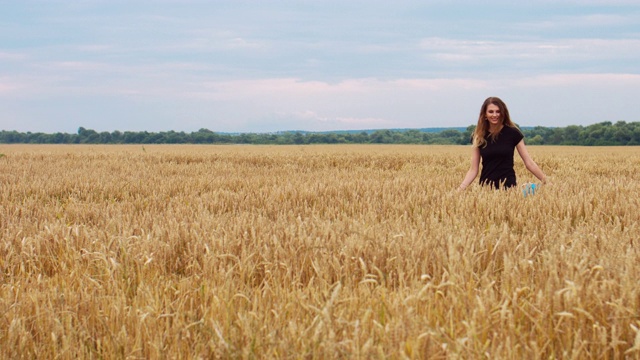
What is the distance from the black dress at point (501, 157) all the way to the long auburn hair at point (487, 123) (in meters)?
0.05

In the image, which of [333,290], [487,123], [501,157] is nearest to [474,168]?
[501,157]

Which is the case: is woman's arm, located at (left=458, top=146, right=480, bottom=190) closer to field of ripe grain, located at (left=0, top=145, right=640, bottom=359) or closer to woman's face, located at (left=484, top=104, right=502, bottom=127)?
woman's face, located at (left=484, top=104, right=502, bottom=127)

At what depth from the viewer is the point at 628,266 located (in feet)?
7.23

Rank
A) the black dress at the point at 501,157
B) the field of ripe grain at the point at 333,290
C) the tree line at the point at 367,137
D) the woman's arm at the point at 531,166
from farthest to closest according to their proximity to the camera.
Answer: the tree line at the point at 367,137 → the black dress at the point at 501,157 → the woman's arm at the point at 531,166 → the field of ripe grain at the point at 333,290

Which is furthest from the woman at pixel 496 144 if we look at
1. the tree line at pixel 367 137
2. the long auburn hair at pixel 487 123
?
the tree line at pixel 367 137

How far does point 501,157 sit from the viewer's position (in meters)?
7.64

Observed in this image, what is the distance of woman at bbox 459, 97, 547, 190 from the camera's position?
7402 mm

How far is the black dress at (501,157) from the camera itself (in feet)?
24.7

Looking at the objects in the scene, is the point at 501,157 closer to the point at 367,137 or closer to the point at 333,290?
the point at 333,290

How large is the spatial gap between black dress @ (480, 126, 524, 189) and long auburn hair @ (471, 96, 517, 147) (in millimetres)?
52

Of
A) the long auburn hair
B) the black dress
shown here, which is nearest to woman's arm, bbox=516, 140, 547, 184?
the black dress

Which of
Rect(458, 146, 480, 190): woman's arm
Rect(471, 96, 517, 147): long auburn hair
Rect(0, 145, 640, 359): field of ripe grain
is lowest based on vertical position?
Rect(0, 145, 640, 359): field of ripe grain

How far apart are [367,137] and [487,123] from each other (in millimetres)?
81248

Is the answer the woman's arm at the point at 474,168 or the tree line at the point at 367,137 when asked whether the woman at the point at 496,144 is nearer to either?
the woman's arm at the point at 474,168
